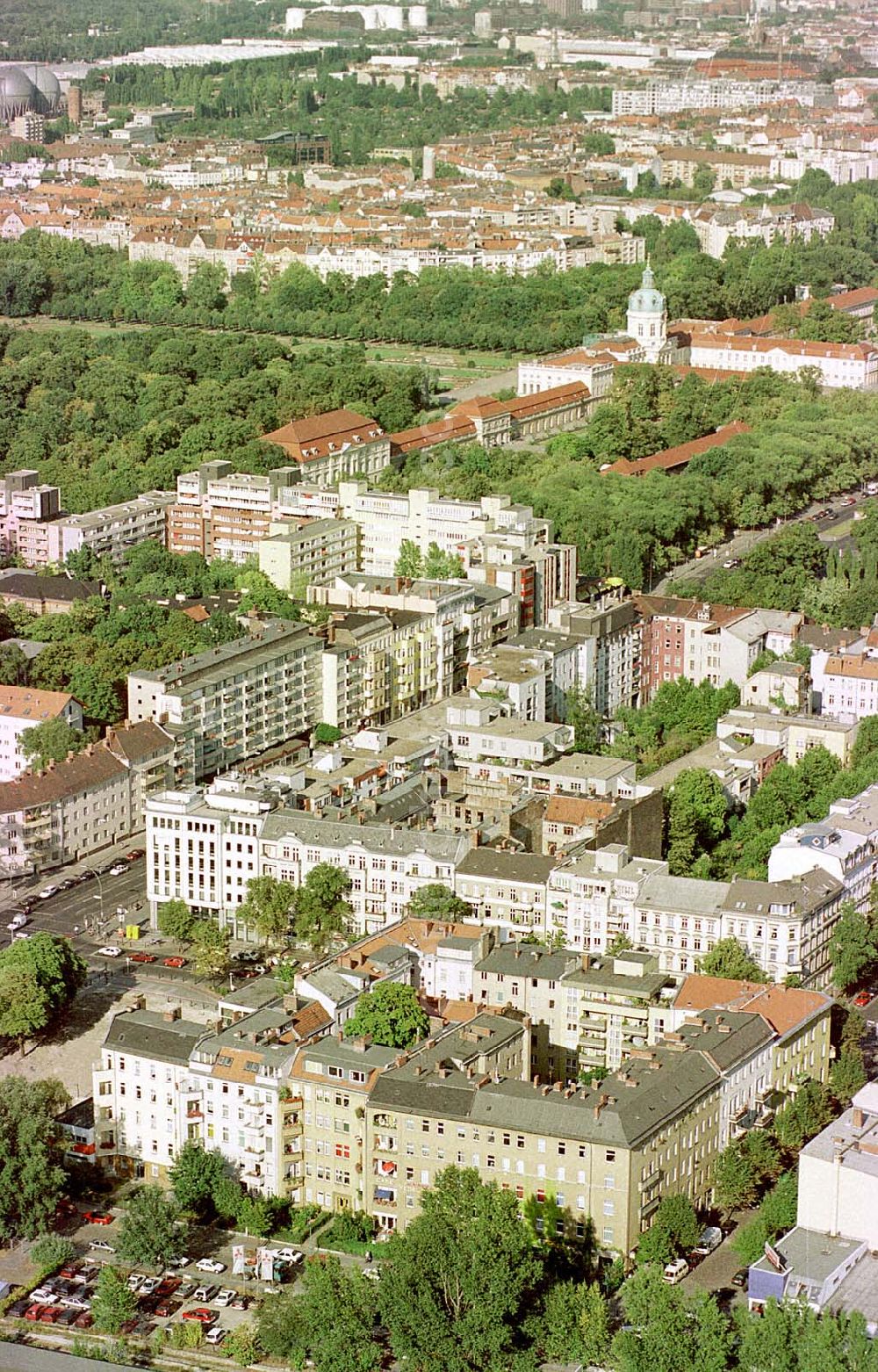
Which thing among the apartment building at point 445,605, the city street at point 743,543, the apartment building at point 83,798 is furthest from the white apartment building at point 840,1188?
the city street at point 743,543

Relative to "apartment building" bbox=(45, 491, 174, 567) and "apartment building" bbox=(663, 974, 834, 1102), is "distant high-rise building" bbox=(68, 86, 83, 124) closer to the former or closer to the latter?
"apartment building" bbox=(45, 491, 174, 567)

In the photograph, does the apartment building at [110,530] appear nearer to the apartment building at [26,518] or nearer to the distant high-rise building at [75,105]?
the apartment building at [26,518]

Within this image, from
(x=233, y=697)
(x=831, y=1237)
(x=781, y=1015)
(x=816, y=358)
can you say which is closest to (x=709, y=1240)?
(x=831, y=1237)

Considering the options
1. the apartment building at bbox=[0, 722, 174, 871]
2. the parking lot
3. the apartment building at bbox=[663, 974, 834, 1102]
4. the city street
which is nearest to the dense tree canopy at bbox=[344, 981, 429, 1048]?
the parking lot

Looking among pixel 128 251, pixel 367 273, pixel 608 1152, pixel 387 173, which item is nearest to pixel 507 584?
pixel 608 1152

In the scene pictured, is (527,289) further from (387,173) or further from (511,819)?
(511,819)
